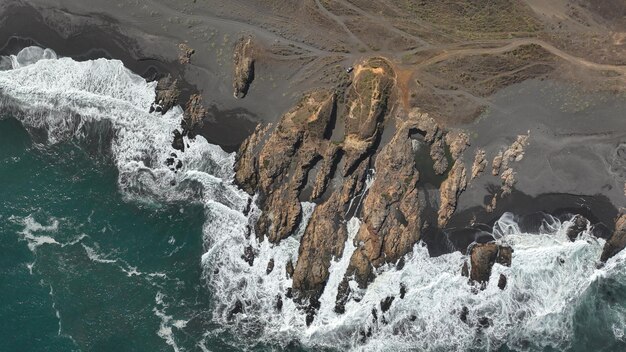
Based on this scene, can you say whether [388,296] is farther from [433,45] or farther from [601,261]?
A: [433,45]

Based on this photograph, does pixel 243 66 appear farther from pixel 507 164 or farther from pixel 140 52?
pixel 507 164

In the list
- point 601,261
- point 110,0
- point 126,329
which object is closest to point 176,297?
point 126,329

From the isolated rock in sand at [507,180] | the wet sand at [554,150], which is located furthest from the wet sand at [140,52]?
the isolated rock in sand at [507,180]

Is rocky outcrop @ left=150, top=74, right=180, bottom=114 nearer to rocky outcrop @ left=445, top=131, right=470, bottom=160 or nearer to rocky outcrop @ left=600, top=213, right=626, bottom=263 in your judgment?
rocky outcrop @ left=445, top=131, right=470, bottom=160

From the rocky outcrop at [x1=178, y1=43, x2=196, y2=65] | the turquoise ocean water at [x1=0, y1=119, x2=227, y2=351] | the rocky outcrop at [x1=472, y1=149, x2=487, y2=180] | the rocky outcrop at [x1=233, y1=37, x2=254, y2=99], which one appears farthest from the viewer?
the rocky outcrop at [x1=178, y1=43, x2=196, y2=65]

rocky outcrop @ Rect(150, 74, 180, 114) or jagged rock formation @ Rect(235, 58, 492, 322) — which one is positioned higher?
rocky outcrop @ Rect(150, 74, 180, 114)

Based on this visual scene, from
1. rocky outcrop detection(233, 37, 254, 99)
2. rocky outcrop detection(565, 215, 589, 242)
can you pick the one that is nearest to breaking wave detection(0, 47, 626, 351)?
rocky outcrop detection(565, 215, 589, 242)

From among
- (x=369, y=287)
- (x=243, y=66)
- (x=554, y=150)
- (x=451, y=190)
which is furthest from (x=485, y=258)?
(x=243, y=66)

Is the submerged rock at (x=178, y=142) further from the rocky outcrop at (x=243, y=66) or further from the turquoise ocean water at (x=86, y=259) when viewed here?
the rocky outcrop at (x=243, y=66)
